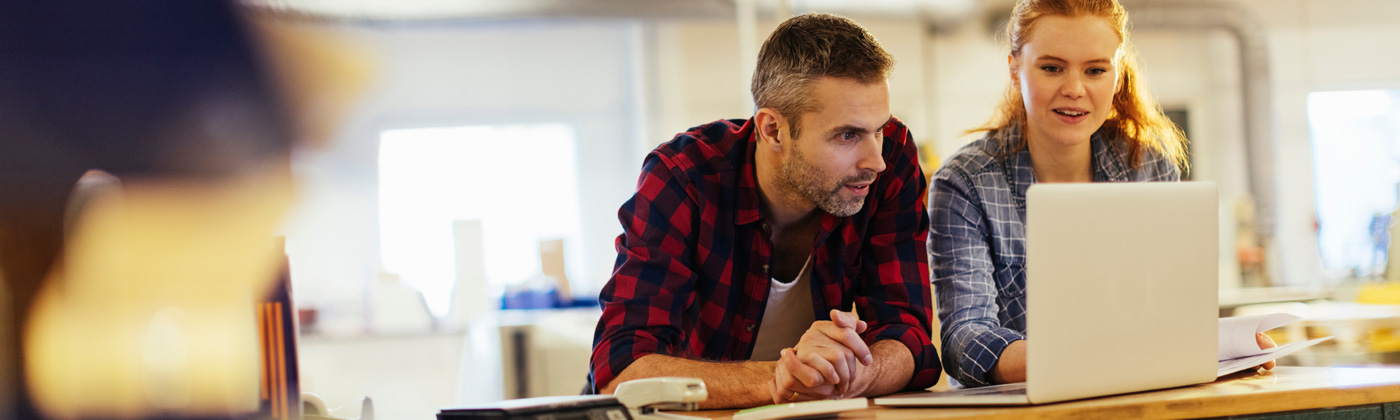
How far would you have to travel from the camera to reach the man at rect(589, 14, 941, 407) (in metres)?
1.33

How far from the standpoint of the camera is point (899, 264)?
142 cm

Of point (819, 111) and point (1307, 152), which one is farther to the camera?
point (1307, 152)

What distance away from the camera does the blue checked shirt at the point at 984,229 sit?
1391 mm

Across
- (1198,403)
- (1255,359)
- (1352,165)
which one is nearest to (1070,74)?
(1255,359)

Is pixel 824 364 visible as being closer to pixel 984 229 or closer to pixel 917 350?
pixel 917 350

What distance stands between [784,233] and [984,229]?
1.00 feet

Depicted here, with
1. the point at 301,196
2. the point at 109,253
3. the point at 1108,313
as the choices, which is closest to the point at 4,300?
the point at 109,253

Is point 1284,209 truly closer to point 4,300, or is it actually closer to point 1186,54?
point 1186,54

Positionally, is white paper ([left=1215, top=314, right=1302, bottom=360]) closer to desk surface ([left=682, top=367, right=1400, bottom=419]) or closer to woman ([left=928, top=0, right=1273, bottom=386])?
desk surface ([left=682, top=367, right=1400, bottom=419])

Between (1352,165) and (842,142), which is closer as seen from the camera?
(842,142)

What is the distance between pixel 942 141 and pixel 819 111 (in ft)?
16.9

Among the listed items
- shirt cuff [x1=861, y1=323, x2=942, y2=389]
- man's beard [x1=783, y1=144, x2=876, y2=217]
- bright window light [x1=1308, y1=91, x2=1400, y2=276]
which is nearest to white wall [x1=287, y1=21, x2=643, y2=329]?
bright window light [x1=1308, y1=91, x2=1400, y2=276]

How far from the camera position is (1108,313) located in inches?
38.6

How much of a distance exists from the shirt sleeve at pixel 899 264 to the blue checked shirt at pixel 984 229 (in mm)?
31
